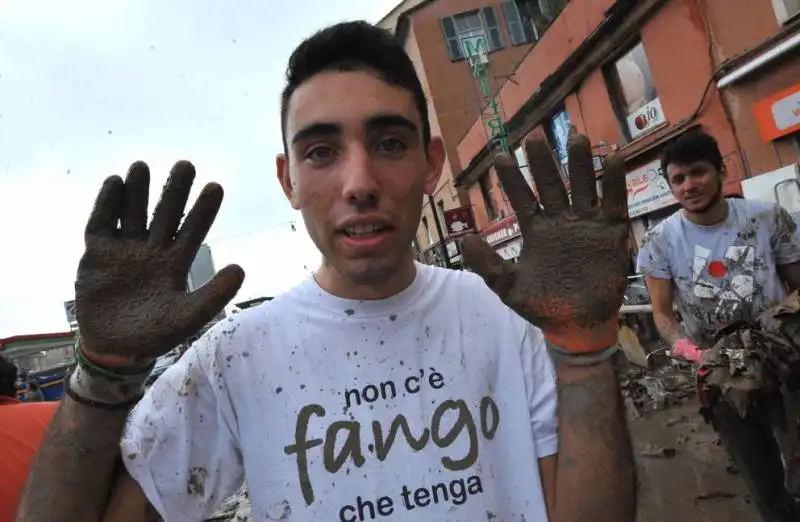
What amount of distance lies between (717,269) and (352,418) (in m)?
2.44

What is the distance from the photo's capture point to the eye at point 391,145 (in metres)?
1.31

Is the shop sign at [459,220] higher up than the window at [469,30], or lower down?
lower down

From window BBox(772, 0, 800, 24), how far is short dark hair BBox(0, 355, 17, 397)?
371 inches

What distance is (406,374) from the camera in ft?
4.09

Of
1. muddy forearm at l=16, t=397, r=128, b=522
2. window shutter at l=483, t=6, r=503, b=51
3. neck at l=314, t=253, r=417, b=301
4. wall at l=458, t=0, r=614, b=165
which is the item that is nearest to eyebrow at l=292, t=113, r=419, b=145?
neck at l=314, t=253, r=417, b=301

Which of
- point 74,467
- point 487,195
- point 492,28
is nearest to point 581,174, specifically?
point 74,467

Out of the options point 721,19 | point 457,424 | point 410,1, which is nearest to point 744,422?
point 457,424

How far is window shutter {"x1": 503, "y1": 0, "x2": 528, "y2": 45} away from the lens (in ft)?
76.3

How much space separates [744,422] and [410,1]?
96.5 feet

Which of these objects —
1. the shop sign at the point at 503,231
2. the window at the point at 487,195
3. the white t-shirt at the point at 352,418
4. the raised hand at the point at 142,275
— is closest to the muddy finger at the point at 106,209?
the raised hand at the point at 142,275

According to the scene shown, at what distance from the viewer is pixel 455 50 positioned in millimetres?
23750

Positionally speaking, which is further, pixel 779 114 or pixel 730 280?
pixel 779 114

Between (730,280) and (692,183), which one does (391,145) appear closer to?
(692,183)

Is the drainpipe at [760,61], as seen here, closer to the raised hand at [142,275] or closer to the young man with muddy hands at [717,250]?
the young man with muddy hands at [717,250]
